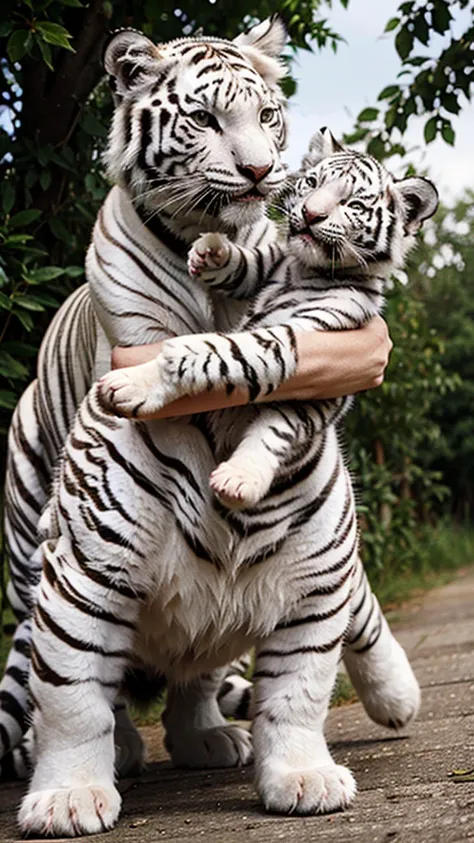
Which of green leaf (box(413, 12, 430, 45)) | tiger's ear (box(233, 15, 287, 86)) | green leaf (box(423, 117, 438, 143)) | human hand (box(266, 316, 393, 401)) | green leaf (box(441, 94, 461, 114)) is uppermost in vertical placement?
tiger's ear (box(233, 15, 287, 86))

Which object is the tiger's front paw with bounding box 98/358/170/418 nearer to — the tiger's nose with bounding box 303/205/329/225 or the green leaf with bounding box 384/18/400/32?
the tiger's nose with bounding box 303/205/329/225

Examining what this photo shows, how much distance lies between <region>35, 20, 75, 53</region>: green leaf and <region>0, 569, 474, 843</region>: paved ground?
6.09 ft

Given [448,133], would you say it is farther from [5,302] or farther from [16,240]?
[5,302]

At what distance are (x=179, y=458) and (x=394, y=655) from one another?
1.03 m

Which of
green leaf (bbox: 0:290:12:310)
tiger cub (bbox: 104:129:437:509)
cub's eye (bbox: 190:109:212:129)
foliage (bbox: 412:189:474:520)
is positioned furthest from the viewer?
foliage (bbox: 412:189:474:520)

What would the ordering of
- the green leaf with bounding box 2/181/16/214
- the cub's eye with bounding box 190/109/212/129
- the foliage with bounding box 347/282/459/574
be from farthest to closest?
the foliage with bounding box 347/282/459/574
the green leaf with bounding box 2/181/16/214
the cub's eye with bounding box 190/109/212/129

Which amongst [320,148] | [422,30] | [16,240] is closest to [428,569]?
[422,30]

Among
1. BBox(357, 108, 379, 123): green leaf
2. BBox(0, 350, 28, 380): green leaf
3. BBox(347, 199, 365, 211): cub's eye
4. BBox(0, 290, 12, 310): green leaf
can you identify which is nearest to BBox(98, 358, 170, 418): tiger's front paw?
BBox(347, 199, 365, 211): cub's eye

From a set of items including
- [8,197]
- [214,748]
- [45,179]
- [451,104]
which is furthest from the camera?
[451,104]

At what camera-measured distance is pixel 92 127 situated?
4098 mm

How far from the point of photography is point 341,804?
8.25 feet

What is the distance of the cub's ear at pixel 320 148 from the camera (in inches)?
110

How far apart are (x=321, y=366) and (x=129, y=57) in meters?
0.80

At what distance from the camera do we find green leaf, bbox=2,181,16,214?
152 inches
